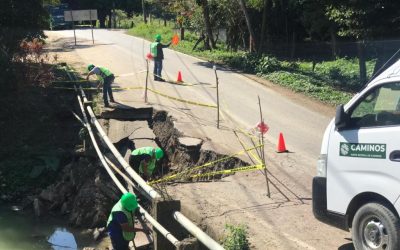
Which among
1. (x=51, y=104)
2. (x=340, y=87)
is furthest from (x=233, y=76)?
(x=51, y=104)

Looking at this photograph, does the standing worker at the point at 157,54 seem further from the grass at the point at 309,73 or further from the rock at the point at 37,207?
the rock at the point at 37,207

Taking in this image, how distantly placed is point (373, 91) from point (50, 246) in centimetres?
751

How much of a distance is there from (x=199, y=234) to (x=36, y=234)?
6.73 m

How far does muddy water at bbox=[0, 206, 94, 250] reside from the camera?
10.8 meters

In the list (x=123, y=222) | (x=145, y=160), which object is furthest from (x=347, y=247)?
(x=145, y=160)

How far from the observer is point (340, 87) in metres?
21.1

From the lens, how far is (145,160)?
448 inches

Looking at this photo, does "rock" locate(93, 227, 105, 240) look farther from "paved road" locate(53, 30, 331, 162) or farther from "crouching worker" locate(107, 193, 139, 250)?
"paved road" locate(53, 30, 331, 162)

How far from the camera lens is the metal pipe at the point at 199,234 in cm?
534

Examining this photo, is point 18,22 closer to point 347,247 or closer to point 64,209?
point 64,209

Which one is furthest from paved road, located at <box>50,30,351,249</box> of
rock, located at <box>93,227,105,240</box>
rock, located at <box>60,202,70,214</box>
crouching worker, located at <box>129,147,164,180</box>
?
rock, located at <box>60,202,70,214</box>

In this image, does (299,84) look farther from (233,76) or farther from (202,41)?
(202,41)

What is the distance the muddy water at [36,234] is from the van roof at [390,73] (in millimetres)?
6734

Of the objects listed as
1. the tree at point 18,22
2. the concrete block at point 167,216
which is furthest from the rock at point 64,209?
the tree at point 18,22
